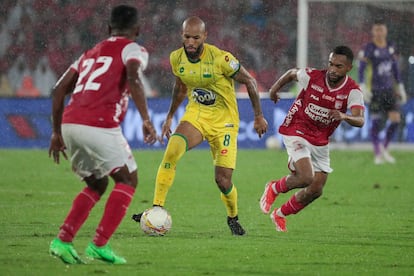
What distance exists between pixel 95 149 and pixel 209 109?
2.79 m

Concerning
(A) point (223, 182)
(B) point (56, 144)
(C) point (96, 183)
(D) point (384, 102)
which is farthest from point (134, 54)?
(D) point (384, 102)

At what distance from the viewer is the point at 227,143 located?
1018 centimetres

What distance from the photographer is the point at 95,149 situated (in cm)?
766

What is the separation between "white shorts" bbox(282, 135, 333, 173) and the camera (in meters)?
10.4

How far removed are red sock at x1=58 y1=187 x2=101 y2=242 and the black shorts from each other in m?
12.0

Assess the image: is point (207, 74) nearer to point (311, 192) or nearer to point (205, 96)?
point (205, 96)

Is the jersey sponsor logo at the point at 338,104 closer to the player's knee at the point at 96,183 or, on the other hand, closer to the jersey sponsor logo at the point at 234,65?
the jersey sponsor logo at the point at 234,65

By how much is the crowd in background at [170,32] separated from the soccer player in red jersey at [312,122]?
387 inches

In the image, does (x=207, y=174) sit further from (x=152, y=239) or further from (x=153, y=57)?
(x=152, y=239)

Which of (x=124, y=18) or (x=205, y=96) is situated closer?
(x=124, y=18)

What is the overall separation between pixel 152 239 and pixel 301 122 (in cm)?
206

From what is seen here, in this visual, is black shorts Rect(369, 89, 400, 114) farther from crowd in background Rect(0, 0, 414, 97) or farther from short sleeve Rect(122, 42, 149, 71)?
short sleeve Rect(122, 42, 149, 71)

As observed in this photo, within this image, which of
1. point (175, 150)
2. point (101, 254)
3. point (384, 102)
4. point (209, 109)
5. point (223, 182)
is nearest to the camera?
point (101, 254)

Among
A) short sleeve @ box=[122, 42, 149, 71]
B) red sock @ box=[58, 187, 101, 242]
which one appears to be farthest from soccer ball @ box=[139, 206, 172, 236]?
short sleeve @ box=[122, 42, 149, 71]
